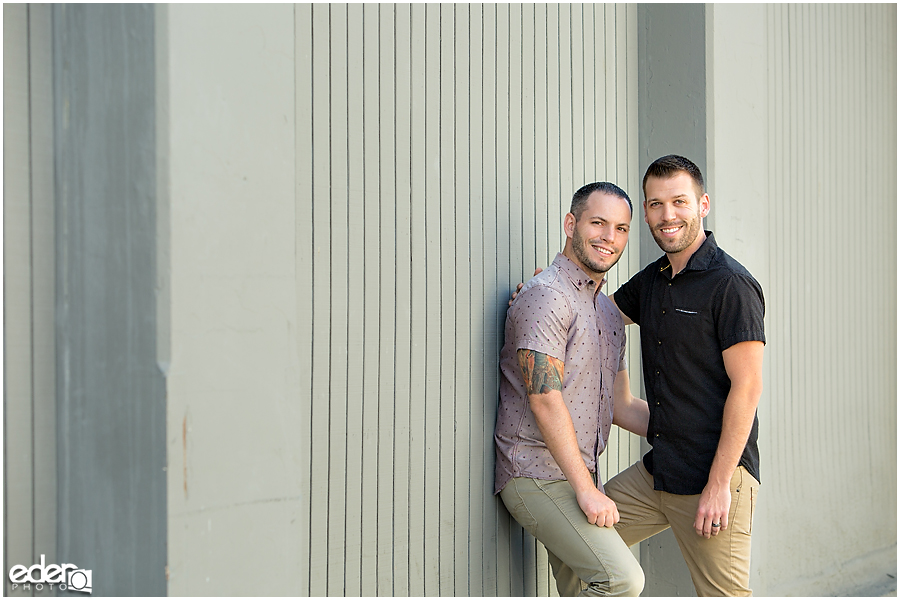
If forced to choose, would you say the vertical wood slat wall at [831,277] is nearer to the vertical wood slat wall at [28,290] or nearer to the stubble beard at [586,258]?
the stubble beard at [586,258]

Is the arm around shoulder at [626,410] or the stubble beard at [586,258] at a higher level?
the stubble beard at [586,258]

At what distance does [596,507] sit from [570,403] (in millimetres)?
429

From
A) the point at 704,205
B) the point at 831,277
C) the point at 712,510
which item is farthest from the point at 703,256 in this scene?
the point at 831,277

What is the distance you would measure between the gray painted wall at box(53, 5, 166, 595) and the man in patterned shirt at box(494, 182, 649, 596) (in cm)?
142

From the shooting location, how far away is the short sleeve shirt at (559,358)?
2.99 m

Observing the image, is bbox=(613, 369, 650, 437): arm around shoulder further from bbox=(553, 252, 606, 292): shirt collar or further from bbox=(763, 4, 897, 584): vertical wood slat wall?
bbox=(763, 4, 897, 584): vertical wood slat wall

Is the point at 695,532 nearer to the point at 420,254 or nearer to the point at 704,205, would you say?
the point at 704,205

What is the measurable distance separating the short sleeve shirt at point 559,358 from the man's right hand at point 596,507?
0.19 m

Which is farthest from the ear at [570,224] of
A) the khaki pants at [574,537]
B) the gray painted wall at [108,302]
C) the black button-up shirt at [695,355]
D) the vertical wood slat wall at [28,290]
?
the vertical wood slat wall at [28,290]

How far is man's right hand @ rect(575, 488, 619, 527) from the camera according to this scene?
2.86 m

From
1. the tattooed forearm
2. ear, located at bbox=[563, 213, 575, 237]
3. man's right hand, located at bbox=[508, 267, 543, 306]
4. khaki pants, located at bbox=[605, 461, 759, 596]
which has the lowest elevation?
khaki pants, located at bbox=[605, 461, 759, 596]

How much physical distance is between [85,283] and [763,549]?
3.75m

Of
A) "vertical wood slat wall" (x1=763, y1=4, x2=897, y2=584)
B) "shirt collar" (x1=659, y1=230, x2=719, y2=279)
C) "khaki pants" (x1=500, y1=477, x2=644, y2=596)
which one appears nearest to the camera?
"khaki pants" (x1=500, y1=477, x2=644, y2=596)

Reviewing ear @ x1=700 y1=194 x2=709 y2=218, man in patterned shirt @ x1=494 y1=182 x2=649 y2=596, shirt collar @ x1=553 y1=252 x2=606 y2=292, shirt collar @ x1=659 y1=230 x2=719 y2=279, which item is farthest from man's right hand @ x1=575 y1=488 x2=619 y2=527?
ear @ x1=700 y1=194 x2=709 y2=218
